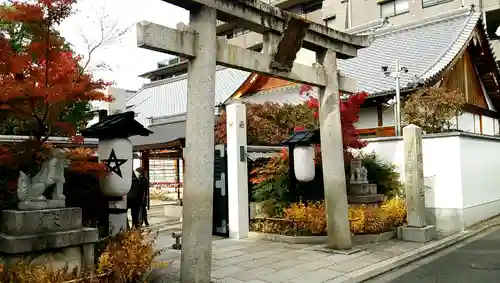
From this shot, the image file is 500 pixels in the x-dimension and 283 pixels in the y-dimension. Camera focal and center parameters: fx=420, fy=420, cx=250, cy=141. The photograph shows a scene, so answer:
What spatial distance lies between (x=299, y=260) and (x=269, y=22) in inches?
184

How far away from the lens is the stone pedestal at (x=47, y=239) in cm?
511

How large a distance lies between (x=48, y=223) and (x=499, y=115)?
25.2 m

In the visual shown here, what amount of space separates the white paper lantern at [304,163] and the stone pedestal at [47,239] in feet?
19.6

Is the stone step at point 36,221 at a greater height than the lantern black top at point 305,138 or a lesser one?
lesser

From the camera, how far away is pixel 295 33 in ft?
27.4

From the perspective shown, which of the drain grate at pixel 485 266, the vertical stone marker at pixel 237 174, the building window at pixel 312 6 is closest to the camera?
the drain grate at pixel 485 266

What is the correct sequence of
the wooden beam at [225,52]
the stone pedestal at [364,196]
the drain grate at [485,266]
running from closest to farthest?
the wooden beam at [225,52] < the drain grate at [485,266] < the stone pedestal at [364,196]

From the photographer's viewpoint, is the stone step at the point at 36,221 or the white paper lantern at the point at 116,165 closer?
the stone step at the point at 36,221

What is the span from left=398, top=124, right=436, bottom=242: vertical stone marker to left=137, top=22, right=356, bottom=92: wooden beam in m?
2.46

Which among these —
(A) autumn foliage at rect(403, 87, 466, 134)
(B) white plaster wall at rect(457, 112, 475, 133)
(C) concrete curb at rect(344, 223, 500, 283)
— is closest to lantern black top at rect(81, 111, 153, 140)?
(C) concrete curb at rect(344, 223, 500, 283)

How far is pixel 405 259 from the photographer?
841 cm

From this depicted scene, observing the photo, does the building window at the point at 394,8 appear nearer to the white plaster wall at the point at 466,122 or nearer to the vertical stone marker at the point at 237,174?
the white plaster wall at the point at 466,122

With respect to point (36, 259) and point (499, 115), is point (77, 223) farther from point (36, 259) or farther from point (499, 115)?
point (499, 115)

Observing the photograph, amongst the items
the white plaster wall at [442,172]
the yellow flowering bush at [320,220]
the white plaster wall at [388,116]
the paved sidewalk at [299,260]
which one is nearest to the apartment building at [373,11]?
the white plaster wall at [388,116]
